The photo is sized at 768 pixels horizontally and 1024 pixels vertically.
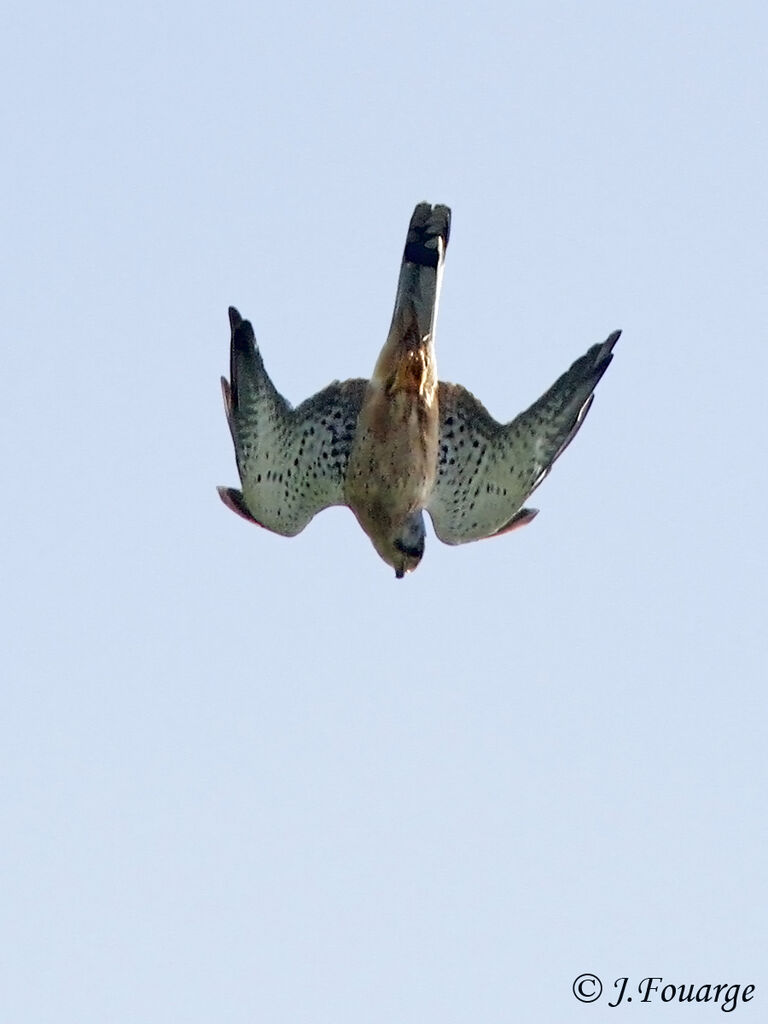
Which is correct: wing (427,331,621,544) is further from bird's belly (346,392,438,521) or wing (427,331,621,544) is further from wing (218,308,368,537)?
wing (218,308,368,537)

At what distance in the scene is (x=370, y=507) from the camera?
12203 millimetres

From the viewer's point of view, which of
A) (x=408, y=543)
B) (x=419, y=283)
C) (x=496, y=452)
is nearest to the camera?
(x=419, y=283)

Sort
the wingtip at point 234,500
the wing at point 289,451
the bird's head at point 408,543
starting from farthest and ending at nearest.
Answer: the wingtip at point 234,500 → the bird's head at point 408,543 → the wing at point 289,451

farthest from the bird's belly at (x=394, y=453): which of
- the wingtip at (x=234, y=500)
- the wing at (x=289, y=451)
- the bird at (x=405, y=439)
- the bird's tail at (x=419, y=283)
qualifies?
the wingtip at (x=234, y=500)

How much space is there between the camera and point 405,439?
12.0 meters

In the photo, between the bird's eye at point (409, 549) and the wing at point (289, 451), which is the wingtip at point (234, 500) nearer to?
the wing at point (289, 451)

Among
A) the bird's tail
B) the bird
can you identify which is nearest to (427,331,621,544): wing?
the bird

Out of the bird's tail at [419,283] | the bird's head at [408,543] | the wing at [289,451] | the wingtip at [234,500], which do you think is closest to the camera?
the bird's tail at [419,283]

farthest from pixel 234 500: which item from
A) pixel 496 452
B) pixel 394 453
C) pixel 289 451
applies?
pixel 496 452

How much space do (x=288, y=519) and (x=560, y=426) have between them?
2.02 m

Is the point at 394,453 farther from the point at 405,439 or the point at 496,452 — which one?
the point at 496,452

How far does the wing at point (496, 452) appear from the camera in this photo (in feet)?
39.7

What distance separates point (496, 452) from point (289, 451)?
1447mm

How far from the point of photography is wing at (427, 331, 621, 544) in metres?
12.1
